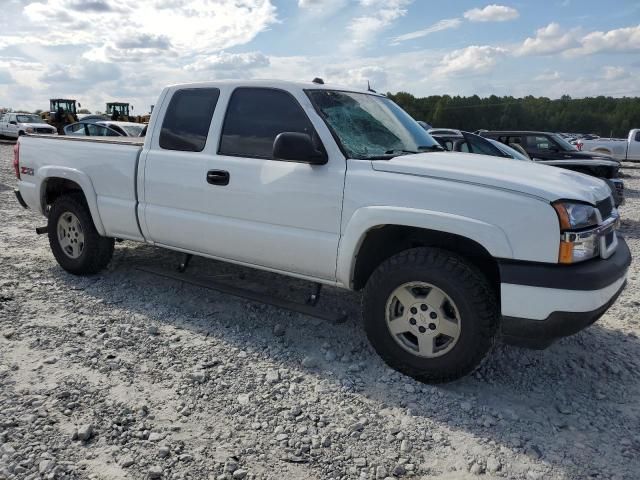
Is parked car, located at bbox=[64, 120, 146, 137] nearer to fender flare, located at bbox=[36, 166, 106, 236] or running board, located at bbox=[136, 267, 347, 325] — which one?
fender flare, located at bbox=[36, 166, 106, 236]

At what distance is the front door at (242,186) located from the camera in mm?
3705

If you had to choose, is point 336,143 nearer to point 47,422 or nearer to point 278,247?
point 278,247

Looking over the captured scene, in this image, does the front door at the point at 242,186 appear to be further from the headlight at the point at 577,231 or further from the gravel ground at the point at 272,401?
the headlight at the point at 577,231

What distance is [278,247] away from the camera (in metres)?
3.91

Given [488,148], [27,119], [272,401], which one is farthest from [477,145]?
[27,119]

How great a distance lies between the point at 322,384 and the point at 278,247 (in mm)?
1017

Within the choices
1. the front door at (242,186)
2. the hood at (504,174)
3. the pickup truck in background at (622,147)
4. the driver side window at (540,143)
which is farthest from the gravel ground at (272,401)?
the pickup truck in background at (622,147)

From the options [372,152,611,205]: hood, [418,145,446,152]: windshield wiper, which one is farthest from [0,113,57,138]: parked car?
[372,152,611,205]: hood

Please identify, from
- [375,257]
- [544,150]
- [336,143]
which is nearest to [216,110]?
[336,143]

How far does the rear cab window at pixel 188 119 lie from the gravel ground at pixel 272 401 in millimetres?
1401

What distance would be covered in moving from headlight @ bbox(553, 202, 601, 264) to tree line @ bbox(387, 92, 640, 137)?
7469 cm

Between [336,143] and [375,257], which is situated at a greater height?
[336,143]

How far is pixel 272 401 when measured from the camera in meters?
3.26

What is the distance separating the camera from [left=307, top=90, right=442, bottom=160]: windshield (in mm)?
3777
